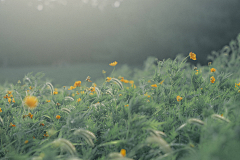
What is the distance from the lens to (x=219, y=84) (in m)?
2.41

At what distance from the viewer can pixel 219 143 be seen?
85cm

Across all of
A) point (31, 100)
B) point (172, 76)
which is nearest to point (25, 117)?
point (31, 100)

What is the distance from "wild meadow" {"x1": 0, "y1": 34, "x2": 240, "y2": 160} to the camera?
41.3 inches

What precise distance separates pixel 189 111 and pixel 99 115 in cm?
101

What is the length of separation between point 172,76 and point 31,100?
1.58 m

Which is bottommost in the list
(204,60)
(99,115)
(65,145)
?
(65,145)

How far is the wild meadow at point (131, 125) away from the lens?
1050mm

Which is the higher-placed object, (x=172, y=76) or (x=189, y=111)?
(x=172, y=76)

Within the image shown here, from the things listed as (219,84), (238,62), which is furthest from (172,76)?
(238,62)

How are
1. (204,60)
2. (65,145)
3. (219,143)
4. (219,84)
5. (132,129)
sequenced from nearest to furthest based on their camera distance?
(219,143) → (65,145) → (132,129) → (219,84) → (204,60)

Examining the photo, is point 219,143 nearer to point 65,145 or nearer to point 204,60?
point 65,145

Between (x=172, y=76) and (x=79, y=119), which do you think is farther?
(x=172, y=76)

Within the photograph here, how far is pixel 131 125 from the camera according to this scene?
4.32 ft

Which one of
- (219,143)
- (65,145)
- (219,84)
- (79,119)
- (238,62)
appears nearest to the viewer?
(219,143)
